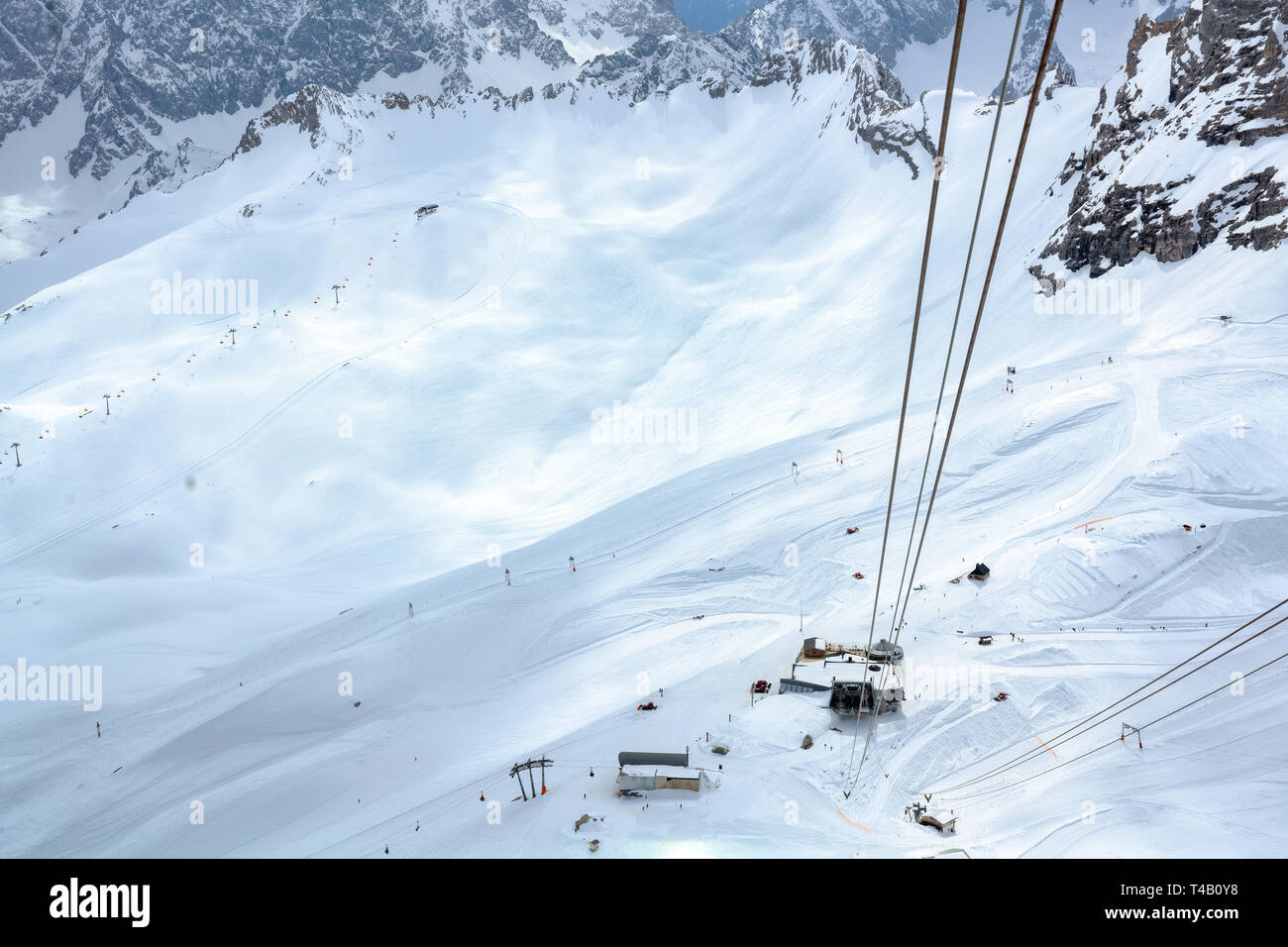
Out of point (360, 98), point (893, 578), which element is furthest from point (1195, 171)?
point (360, 98)

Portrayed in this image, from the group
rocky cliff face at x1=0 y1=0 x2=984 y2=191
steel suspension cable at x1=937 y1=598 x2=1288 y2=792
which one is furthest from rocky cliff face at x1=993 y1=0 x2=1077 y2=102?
steel suspension cable at x1=937 y1=598 x2=1288 y2=792

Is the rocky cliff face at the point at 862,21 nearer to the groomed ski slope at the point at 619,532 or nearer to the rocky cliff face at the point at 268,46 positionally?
the rocky cliff face at the point at 268,46

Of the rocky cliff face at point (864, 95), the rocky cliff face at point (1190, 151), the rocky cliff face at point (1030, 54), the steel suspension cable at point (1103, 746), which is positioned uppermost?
the rocky cliff face at point (1030, 54)

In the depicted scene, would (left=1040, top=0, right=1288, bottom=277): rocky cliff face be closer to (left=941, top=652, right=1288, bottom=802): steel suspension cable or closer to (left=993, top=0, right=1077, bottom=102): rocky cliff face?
(left=941, top=652, right=1288, bottom=802): steel suspension cable

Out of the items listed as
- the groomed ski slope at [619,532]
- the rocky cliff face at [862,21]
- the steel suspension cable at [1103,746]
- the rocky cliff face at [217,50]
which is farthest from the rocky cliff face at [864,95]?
the rocky cliff face at [862,21]

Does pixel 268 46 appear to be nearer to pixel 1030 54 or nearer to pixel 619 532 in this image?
pixel 1030 54

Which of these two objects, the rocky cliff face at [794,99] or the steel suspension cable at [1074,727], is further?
the rocky cliff face at [794,99]

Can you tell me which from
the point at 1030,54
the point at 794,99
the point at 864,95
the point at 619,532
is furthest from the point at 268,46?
the point at 619,532
